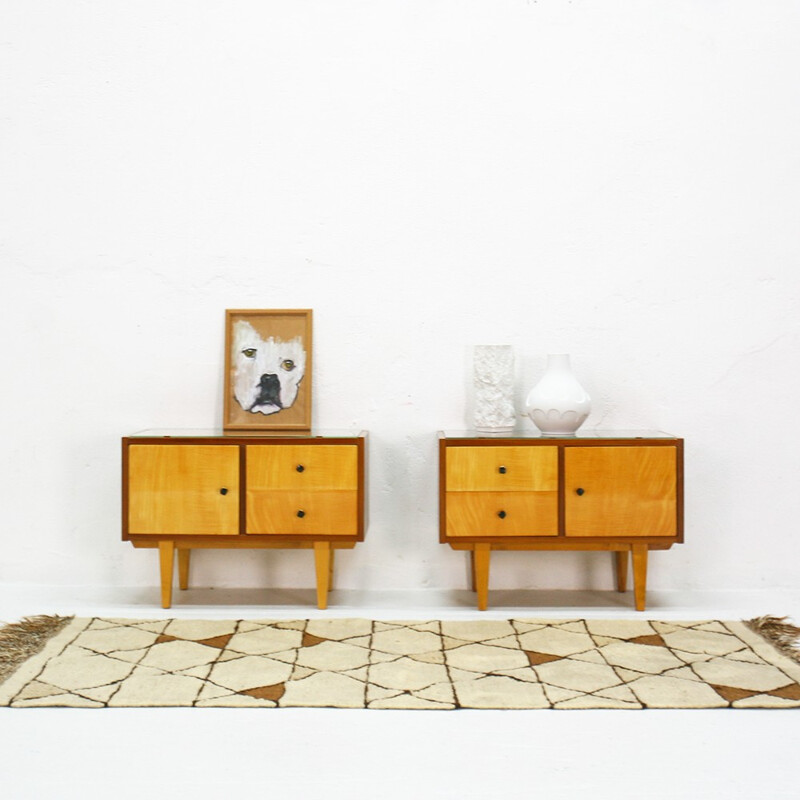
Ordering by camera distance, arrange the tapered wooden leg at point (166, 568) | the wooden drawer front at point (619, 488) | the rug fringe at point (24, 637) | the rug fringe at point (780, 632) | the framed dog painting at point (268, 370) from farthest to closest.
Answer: the framed dog painting at point (268, 370) < the tapered wooden leg at point (166, 568) < the wooden drawer front at point (619, 488) < the rug fringe at point (780, 632) < the rug fringe at point (24, 637)

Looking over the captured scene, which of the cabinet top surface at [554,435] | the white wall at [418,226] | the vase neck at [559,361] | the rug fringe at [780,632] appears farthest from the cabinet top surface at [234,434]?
the rug fringe at [780,632]

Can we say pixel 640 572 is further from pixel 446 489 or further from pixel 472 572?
pixel 446 489

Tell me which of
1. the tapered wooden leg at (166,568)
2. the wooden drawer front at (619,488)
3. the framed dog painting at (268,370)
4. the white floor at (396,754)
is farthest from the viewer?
the framed dog painting at (268,370)

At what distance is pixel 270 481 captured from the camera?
3061 mm

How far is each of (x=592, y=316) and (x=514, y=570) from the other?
1.02 m

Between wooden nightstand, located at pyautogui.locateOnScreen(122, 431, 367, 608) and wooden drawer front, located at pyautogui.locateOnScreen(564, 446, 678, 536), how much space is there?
74cm

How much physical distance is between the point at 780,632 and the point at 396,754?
4.92 feet

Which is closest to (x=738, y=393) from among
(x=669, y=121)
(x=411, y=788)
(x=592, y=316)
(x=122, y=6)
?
(x=592, y=316)

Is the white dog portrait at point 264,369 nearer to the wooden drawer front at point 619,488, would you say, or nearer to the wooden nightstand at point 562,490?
the wooden nightstand at point 562,490


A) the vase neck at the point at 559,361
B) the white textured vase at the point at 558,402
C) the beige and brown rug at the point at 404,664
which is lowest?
the beige and brown rug at the point at 404,664

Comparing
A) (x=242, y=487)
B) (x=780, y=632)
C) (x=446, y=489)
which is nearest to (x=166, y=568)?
(x=242, y=487)

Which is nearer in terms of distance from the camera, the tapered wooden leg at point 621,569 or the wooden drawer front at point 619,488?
the wooden drawer front at point 619,488

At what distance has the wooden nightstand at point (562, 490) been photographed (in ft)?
9.98

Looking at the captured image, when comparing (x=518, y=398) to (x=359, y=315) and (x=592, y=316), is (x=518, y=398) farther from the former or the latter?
(x=359, y=315)
